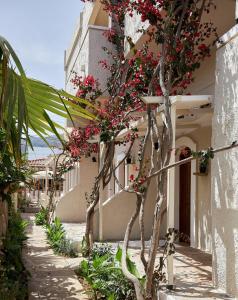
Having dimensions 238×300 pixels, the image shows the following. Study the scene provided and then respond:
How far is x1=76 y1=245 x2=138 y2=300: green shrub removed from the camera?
269 inches

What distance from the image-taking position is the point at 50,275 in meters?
8.98

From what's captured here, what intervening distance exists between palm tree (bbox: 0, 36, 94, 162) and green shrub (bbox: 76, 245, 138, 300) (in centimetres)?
369

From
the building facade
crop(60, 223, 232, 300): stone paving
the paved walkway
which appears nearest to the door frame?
the building facade

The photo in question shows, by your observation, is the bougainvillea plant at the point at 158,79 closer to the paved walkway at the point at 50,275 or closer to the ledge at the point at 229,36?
the ledge at the point at 229,36

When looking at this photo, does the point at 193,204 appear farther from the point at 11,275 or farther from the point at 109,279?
the point at 11,275

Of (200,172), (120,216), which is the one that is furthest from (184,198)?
(120,216)

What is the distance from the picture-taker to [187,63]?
25.3 ft

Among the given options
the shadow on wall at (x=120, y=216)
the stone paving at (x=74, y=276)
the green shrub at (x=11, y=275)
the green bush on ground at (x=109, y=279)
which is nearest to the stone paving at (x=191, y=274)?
the stone paving at (x=74, y=276)

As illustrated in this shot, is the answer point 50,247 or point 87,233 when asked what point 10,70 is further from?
point 50,247

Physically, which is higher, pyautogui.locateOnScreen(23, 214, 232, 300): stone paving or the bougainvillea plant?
the bougainvillea plant

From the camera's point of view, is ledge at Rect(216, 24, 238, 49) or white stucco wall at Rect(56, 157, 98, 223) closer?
ledge at Rect(216, 24, 238, 49)

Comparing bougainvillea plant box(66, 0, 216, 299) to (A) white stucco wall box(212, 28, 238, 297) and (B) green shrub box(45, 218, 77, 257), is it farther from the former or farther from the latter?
(B) green shrub box(45, 218, 77, 257)

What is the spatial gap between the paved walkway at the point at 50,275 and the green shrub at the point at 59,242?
0.23m

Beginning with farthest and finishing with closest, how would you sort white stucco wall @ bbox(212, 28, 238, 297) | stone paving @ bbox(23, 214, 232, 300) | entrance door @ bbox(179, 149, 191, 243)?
entrance door @ bbox(179, 149, 191, 243) < stone paving @ bbox(23, 214, 232, 300) < white stucco wall @ bbox(212, 28, 238, 297)
